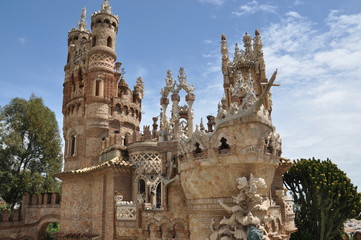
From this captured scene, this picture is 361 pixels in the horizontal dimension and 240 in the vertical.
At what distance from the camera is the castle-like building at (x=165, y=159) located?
1095cm

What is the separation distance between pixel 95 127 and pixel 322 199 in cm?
1864

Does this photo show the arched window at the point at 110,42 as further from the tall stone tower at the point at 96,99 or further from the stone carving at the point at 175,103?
the stone carving at the point at 175,103

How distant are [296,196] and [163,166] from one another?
17.3m

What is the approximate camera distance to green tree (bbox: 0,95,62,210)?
106 feet

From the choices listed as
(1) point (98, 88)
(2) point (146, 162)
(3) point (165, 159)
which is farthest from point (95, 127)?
(3) point (165, 159)

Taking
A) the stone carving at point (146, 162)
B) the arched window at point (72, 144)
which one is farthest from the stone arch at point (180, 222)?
the arched window at point (72, 144)

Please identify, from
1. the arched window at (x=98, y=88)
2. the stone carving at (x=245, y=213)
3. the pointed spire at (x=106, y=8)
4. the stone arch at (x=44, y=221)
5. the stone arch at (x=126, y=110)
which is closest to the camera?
the stone carving at (x=245, y=213)

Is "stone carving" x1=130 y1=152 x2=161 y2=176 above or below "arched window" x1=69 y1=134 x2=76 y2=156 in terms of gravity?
below

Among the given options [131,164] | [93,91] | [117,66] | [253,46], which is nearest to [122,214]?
[131,164]

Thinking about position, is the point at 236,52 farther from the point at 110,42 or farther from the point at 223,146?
the point at 223,146

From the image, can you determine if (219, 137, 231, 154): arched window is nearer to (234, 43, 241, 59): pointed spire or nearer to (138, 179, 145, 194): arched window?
(138, 179, 145, 194): arched window

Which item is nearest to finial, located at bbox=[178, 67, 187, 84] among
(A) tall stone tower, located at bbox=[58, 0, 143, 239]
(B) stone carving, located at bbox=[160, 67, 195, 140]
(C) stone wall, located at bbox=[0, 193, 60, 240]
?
(B) stone carving, located at bbox=[160, 67, 195, 140]

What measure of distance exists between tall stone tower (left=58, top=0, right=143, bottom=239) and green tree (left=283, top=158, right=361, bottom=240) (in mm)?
15037

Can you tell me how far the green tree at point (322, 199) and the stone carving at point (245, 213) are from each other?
15.4m
